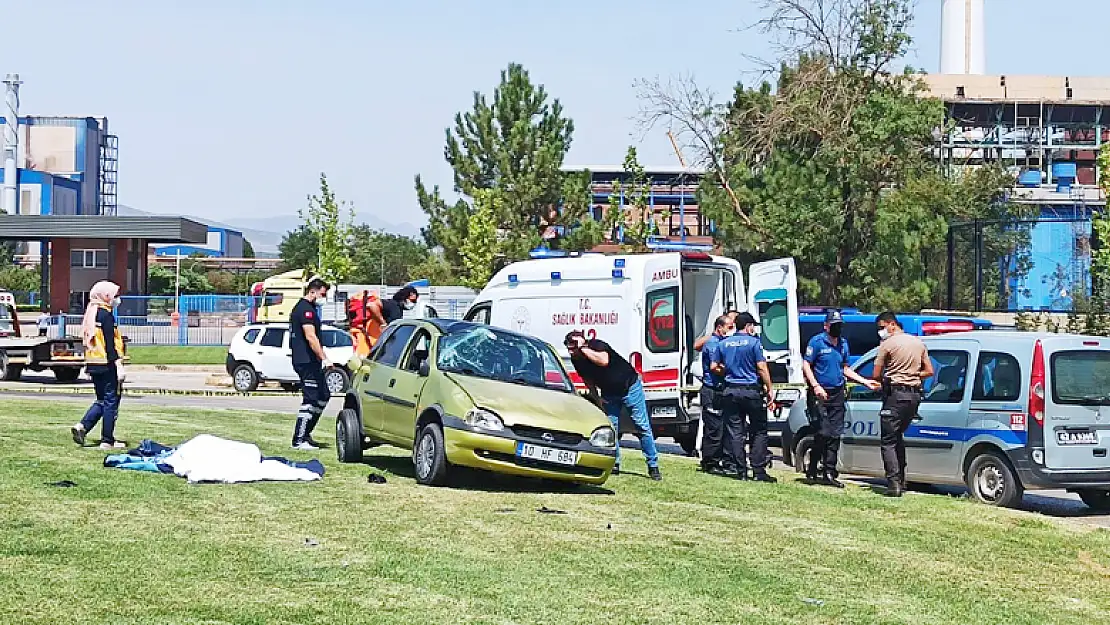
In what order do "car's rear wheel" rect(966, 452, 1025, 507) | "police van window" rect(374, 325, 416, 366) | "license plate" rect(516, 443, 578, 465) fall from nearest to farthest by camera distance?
"license plate" rect(516, 443, 578, 465) → "car's rear wheel" rect(966, 452, 1025, 507) → "police van window" rect(374, 325, 416, 366)

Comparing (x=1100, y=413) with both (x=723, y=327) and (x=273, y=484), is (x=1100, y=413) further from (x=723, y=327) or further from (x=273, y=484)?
(x=273, y=484)

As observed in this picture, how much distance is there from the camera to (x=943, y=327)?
61.7ft

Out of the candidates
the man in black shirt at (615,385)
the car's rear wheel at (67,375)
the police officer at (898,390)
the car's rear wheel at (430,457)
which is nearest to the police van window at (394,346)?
the car's rear wheel at (430,457)

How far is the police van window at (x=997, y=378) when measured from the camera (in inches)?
522

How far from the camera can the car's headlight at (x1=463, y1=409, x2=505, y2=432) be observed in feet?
39.0

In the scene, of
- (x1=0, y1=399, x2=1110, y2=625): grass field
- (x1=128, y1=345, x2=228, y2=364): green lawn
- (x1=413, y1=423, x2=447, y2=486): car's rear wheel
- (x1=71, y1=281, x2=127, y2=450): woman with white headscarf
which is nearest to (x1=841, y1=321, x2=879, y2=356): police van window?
(x1=0, y1=399, x2=1110, y2=625): grass field

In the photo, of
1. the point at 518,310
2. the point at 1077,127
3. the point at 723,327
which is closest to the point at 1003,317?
the point at 518,310

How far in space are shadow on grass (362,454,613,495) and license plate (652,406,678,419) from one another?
418 cm

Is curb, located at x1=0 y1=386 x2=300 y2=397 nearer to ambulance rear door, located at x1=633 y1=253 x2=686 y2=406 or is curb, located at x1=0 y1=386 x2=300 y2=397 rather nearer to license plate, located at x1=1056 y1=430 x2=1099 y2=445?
ambulance rear door, located at x1=633 y1=253 x2=686 y2=406

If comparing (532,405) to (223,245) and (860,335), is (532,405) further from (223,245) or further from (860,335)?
(223,245)

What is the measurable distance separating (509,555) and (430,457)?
349 cm

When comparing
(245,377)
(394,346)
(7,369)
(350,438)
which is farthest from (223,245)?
(394,346)

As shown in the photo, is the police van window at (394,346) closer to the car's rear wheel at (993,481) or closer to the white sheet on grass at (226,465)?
the white sheet on grass at (226,465)

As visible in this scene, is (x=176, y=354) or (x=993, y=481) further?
(x=176, y=354)
